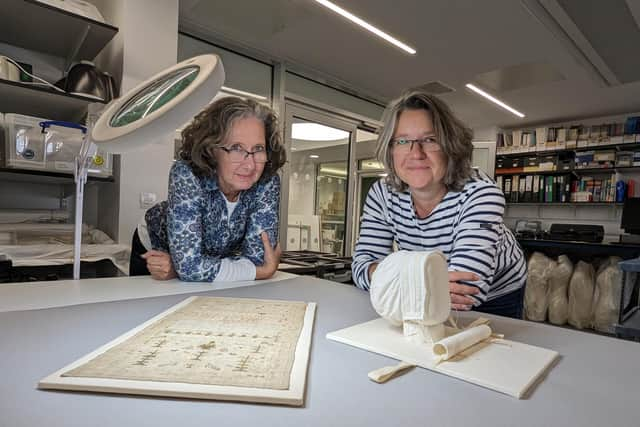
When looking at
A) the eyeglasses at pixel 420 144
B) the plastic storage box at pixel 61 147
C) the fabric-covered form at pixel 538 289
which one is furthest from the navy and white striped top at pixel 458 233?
the fabric-covered form at pixel 538 289

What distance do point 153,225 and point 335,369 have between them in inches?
37.6

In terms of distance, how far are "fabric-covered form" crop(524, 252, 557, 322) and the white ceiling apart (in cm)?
181

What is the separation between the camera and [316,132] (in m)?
3.89

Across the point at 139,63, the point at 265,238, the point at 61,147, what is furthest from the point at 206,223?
the point at 139,63

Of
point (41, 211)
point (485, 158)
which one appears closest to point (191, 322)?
point (41, 211)

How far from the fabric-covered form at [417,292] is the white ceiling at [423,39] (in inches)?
90.7

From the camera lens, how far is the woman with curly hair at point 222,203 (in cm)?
104

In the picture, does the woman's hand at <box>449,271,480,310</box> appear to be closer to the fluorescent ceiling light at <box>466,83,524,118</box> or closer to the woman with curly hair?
the woman with curly hair

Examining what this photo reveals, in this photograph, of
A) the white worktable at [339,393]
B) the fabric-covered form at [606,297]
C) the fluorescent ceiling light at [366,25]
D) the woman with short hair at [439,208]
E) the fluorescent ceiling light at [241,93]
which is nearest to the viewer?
the white worktable at [339,393]

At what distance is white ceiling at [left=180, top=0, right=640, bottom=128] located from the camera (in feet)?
7.97

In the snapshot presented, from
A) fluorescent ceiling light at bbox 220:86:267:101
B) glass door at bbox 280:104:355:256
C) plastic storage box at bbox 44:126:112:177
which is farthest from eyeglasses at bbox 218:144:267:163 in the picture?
glass door at bbox 280:104:355:256

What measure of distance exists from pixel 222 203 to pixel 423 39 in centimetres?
242

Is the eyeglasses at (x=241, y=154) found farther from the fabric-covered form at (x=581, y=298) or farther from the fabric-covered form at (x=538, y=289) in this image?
the fabric-covered form at (x=581, y=298)

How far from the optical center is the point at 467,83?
3.69 m
